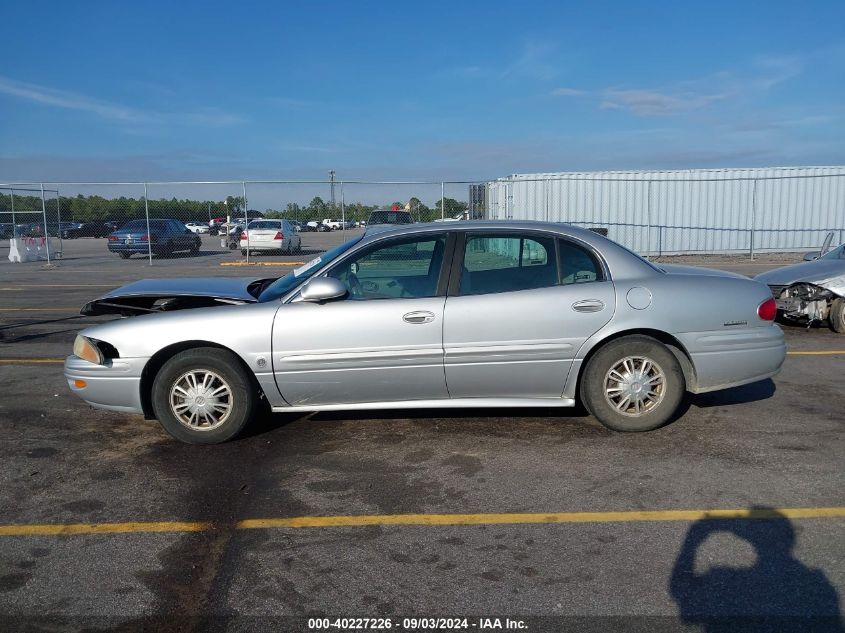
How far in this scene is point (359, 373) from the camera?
4.87m

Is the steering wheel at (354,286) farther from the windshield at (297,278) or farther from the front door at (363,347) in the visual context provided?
the windshield at (297,278)

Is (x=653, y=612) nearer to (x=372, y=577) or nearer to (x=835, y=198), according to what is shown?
(x=372, y=577)

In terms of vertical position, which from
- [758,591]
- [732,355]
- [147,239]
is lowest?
[758,591]

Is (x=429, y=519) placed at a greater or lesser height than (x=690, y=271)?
lesser

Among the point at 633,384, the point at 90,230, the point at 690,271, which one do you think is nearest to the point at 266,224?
the point at 690,271

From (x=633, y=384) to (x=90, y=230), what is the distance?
4572 cm

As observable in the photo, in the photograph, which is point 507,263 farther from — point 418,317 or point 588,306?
point 418,317

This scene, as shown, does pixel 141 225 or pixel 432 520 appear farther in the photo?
pixel 141 225

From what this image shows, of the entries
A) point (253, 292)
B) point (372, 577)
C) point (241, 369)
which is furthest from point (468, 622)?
point (253, 292)

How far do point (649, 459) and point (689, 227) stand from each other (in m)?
19.8

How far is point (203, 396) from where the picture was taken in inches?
194

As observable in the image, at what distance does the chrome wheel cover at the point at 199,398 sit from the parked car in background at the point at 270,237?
17.0 m

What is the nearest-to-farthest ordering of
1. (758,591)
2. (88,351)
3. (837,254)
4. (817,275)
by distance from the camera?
1. (758,591)
2. (88,351)
3. (817,275)
4. (837,254)

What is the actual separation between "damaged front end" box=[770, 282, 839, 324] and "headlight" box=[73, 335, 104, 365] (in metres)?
7.41
